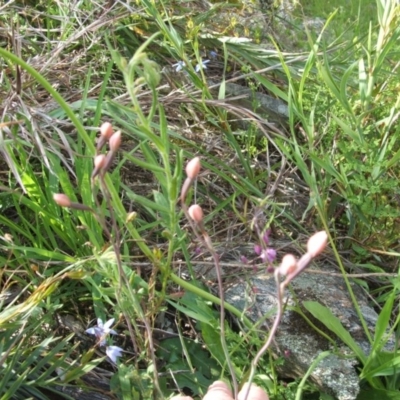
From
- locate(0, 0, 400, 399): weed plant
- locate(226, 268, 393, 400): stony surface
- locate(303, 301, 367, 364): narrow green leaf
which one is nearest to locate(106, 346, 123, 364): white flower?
locate(0, 0, 400, 399): weed plant

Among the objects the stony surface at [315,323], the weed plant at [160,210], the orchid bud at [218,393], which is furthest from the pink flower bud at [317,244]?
the stony surface at [315,323]

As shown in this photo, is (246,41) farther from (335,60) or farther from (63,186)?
(63,186)

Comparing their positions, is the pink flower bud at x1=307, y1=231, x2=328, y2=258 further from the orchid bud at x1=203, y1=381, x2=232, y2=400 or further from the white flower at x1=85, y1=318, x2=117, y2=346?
the white flower at x1=85, y1=318, x2=117, y2=346

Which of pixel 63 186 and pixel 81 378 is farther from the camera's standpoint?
pixel 63 186

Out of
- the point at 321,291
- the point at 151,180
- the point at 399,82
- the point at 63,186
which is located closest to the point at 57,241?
the point at 63,186

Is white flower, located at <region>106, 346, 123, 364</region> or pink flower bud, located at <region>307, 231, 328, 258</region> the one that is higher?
pink flower bud, located at <region>307, 231, 328, 258</region>
